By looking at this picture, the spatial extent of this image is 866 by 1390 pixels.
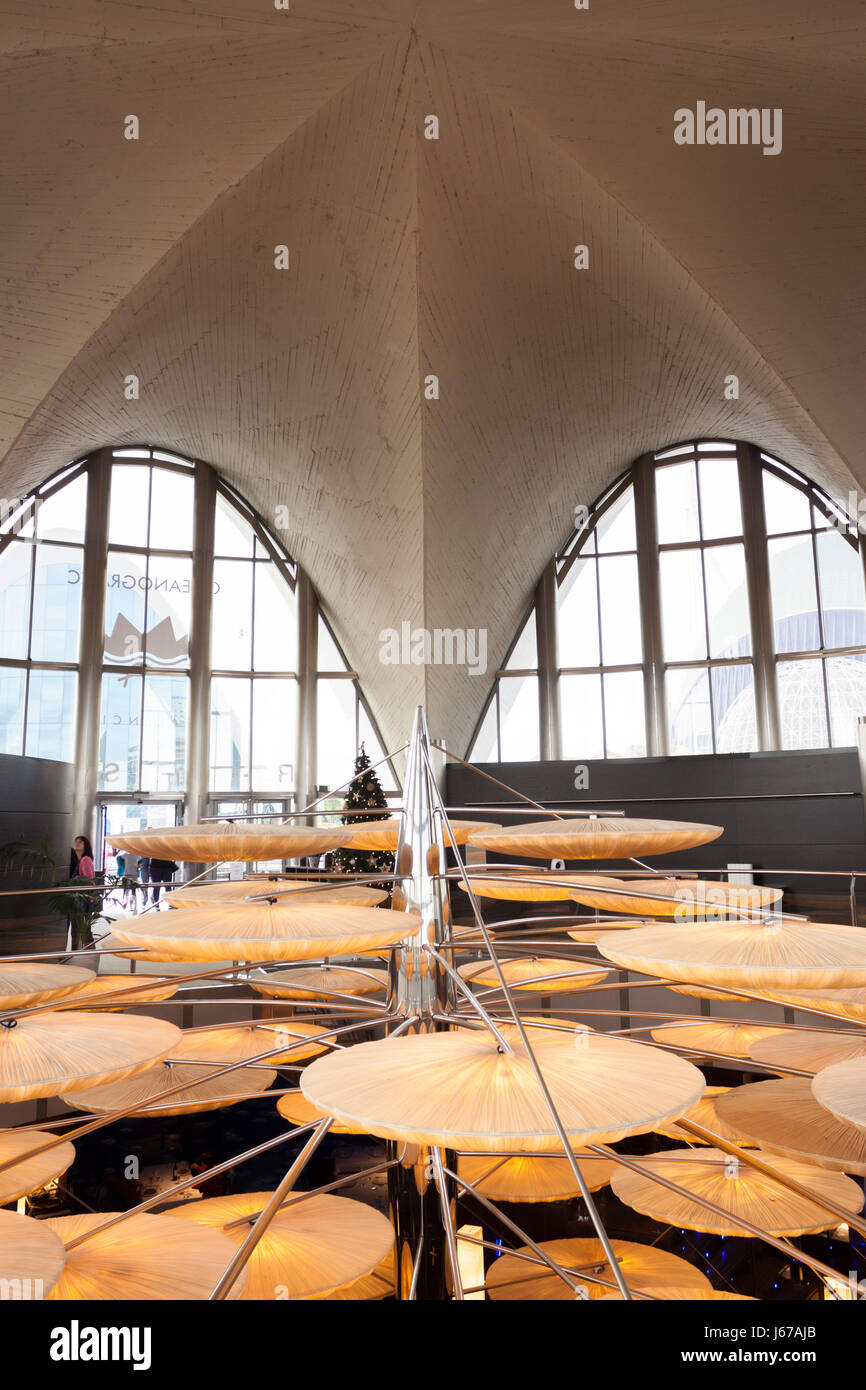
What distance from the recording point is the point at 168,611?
17.2 metres

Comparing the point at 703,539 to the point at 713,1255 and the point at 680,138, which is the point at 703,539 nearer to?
the point at 680,138

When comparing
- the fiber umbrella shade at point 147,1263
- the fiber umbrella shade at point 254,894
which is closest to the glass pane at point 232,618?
the fiber umbrella shade at point 254,894

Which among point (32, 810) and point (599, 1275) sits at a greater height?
point (32, 810)

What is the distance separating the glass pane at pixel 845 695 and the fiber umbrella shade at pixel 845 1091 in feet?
49.5

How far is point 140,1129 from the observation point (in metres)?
6.39

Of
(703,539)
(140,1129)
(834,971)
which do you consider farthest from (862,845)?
(834,971)

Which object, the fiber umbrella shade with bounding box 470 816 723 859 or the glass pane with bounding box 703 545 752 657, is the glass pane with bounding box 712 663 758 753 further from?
Result: the fiber umbrella shade with bounding box 470 816 723 859

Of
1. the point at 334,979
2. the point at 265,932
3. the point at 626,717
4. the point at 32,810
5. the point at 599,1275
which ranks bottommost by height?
the point at 599,1275

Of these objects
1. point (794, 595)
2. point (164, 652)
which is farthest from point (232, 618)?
point (794, 595)

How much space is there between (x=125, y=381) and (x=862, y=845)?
11520 mm

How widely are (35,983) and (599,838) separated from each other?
145 cm

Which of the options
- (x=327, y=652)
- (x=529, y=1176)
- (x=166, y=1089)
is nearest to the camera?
(x=166, y=1089)

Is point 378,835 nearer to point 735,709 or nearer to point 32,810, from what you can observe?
point 32,810

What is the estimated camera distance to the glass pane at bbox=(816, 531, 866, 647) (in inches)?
620
